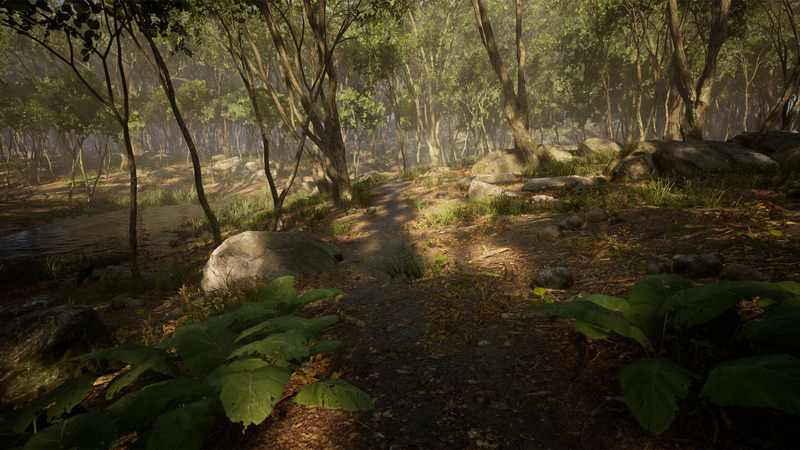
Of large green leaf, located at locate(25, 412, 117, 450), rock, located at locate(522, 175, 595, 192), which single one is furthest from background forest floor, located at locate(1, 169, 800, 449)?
rock, located at locate(522, 175, 595, 192)

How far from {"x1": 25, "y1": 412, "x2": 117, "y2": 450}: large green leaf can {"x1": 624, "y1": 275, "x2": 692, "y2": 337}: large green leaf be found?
114 inches

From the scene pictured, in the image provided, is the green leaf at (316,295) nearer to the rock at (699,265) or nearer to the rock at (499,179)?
the rock at (699,265)

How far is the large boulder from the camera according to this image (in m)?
8.28

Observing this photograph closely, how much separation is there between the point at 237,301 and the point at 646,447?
4.44m

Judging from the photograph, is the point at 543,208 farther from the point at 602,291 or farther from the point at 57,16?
the point at 57,16

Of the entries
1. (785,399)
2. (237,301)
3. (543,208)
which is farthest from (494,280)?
(543,208)

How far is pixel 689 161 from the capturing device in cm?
866

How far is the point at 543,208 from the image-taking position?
25.2ft

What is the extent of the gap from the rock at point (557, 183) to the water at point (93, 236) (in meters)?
Answer: 11.3

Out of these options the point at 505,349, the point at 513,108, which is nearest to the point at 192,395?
the point at 505,349

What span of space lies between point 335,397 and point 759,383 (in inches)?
73.4

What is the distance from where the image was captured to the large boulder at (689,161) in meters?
8.28

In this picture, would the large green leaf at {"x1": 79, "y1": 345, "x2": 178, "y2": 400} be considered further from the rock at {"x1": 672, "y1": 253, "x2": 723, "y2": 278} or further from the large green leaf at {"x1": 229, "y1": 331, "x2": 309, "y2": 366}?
the rock at {"x1": 672, "y1": 253, "x2": 723, "y2": 278}

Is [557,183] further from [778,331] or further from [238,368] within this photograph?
[238,368]
